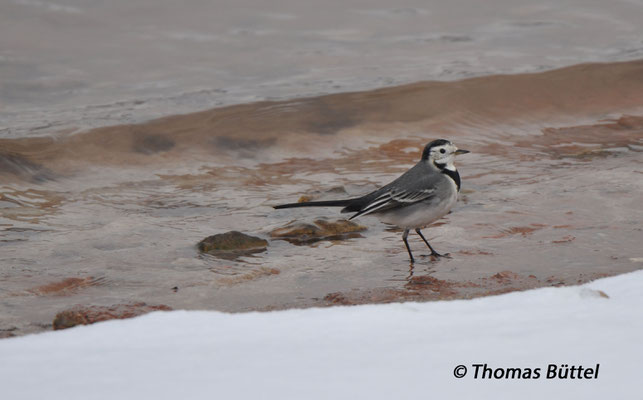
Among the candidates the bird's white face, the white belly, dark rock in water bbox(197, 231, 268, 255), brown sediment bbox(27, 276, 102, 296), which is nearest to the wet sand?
brown sediment bbox(27, 276, 102, 296)

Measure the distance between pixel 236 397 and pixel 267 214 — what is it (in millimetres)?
4923

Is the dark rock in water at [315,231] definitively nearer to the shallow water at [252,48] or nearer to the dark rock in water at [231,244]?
the dark rock in water at [231,244]

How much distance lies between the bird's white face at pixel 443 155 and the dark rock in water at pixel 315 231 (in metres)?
0.93

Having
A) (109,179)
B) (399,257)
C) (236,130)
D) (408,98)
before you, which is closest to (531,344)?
(399,257)

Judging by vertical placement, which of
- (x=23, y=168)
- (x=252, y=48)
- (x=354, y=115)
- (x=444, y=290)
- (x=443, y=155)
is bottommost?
(x=23, y=168)

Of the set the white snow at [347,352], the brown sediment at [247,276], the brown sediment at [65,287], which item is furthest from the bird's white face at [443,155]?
the white snow at [347,352]

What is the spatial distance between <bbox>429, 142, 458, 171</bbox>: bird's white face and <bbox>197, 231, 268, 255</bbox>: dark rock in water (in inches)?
66.2

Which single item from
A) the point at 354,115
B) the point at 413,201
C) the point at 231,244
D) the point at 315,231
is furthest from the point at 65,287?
the point at 354,115

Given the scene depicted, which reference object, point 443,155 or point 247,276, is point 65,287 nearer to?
point 247,276

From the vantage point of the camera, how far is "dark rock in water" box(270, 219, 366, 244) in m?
7.10

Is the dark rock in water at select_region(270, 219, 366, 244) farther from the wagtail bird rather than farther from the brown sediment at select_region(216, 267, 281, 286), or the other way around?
the brown sediment at select_region(216, 267, 281, 286)

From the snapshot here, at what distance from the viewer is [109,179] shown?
31.2 ft

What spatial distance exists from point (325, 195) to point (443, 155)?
146cm

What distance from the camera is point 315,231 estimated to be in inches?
283
